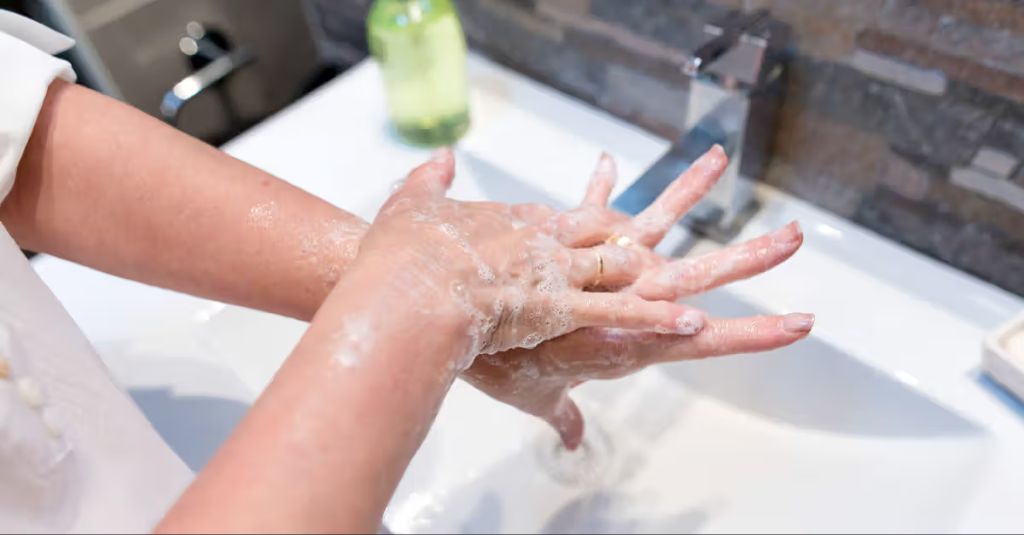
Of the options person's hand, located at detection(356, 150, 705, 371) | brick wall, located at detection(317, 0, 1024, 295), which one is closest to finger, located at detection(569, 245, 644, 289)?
person's hand, located at detection(356, 150, 705, 371)

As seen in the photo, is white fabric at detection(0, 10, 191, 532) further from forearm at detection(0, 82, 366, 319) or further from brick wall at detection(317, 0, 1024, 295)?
brick wall at detection(317, 0, 1024, 295)

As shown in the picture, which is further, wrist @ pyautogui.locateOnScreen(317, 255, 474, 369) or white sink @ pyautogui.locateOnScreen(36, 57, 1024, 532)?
white sink @ pyautogui.locateOnScreen(36, 57, 1024, 532)

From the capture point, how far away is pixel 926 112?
531 mm

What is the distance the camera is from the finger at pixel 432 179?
467 mm

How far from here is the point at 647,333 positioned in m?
0.47

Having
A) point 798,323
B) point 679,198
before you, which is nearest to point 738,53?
point 679,198

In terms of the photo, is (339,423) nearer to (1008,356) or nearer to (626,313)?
(626,313)

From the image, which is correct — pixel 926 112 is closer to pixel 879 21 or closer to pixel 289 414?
pixel 879 21

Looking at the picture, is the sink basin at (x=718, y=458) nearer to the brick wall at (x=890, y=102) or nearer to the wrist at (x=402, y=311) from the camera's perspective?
the brick wall at (x=890, y=102)

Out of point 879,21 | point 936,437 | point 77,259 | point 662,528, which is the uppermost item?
point 879,21

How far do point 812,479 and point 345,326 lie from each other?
412mm

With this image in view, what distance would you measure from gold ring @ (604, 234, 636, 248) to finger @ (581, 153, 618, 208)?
41 millimetres

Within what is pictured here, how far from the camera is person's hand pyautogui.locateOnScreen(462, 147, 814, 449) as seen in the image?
18.0 inches

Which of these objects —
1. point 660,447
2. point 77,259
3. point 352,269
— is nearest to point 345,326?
point 352,269
